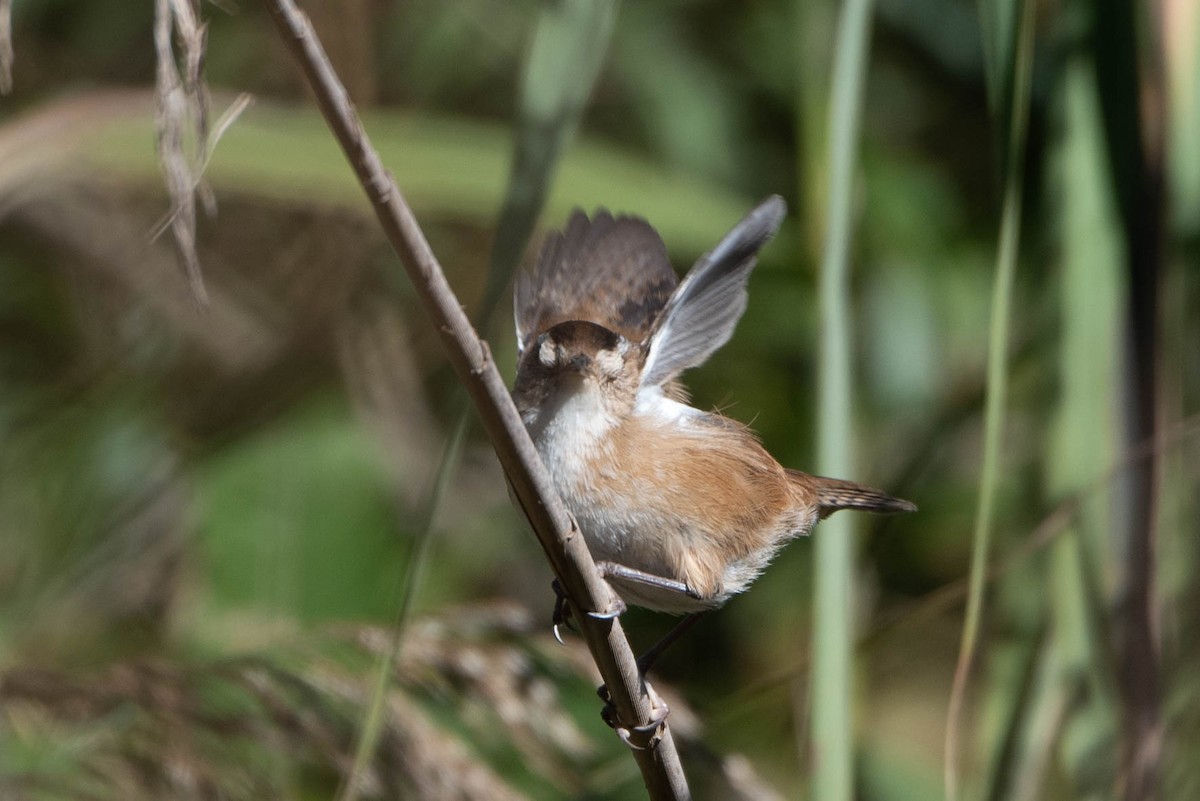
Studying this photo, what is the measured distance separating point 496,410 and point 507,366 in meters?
2.71

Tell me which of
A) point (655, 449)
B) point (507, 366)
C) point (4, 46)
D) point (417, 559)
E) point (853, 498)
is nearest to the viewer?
point (4, 46)

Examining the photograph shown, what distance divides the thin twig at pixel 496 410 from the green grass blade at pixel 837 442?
202 millimetres

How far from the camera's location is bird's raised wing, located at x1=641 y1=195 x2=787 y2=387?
59.3 inches

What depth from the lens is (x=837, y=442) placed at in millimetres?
1467

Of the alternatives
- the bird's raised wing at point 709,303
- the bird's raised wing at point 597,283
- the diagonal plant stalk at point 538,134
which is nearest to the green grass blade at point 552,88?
the diagonal plant stalk at point 538,134

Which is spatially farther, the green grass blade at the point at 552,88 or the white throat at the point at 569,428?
the white throat at the point at 569,428

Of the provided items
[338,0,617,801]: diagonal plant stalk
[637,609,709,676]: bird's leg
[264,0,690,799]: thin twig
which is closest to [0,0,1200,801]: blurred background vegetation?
[338,0,617,801]: diagonal plant stalk

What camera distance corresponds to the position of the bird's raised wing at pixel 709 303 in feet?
4.94

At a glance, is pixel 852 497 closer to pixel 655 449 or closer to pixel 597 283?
pixel 655 449

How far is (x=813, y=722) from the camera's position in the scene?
4.51ft

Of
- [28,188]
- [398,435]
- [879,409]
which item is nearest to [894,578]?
[879,409]

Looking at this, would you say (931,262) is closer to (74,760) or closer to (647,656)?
(647,656)

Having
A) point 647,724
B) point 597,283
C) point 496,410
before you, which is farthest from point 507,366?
point 496,410

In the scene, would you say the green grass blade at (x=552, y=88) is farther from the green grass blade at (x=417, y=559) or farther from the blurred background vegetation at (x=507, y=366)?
the green grass blade at (x=417, y=559)
